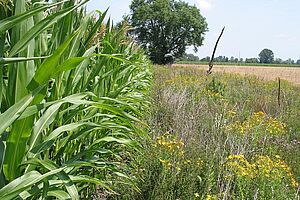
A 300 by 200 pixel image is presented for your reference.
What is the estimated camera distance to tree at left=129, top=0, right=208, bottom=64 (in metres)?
49.7

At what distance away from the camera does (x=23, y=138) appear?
1233 mm

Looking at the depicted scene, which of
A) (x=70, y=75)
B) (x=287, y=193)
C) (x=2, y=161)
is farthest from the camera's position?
(x=287, y=193)

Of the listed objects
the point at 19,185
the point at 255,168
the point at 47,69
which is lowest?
the point at 255,168

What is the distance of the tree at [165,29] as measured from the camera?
49653mm

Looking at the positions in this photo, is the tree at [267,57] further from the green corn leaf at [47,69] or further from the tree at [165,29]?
the green corn leaf at [47,69]

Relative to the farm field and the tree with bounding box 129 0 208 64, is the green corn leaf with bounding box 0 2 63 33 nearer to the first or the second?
the farm field

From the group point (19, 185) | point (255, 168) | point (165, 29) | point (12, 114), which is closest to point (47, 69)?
point (12, 114)

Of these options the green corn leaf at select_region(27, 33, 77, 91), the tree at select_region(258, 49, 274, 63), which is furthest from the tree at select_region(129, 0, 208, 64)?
the green corn leaf at select_region(27, 33, 77, 91)

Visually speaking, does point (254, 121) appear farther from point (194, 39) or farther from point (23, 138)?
point (194, 39)

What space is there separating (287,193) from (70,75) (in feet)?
6.71

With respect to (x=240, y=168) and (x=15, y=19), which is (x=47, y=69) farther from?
(x=240, y=168)

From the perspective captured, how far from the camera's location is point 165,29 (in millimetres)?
50688

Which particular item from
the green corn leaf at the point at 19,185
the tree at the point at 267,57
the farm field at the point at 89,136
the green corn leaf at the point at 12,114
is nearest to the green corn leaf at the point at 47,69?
the farm field at the point at 89,136

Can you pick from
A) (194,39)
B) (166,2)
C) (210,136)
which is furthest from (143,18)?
(210,136)
